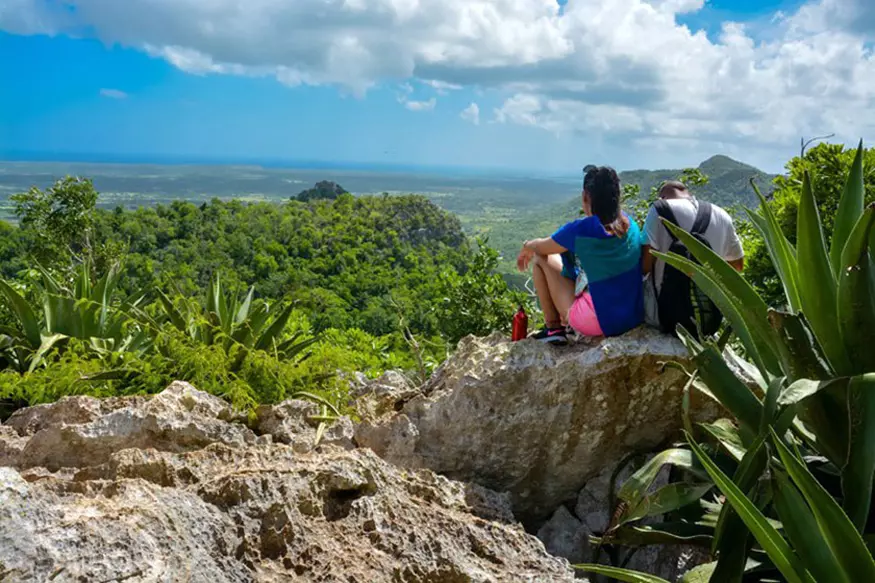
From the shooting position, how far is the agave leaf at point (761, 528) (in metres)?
1.81

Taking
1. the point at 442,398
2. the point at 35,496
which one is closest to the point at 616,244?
the point at 442,398

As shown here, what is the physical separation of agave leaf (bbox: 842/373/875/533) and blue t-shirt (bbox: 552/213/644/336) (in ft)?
4.59

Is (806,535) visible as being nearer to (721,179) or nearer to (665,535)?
(665,535)

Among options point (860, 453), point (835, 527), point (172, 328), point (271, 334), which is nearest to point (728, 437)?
point (860, 453)

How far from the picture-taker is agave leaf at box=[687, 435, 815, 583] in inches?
71.4

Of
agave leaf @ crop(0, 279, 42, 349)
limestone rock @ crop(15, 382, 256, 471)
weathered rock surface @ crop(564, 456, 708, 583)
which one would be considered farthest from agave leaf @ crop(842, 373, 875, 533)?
agave leaf @ crop(0, 279, 42, 349)

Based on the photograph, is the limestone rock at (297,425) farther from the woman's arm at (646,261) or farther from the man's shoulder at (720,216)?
the man's shoulder at (720,216)

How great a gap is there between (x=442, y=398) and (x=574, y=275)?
1.19 metres

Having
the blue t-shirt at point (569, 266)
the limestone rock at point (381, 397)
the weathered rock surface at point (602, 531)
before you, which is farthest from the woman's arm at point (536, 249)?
the weathered rock surface at point (602, 531)

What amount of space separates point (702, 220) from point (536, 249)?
34.7 inches

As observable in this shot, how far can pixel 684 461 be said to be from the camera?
2645 millimetres

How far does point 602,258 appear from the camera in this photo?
3801 mm

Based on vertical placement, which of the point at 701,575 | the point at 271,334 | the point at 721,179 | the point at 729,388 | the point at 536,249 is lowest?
the point at 701,575

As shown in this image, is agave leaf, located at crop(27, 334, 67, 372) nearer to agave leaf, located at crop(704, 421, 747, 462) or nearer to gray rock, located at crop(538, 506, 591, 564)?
gray rock, located at crop(538, 506, 591, 564)
